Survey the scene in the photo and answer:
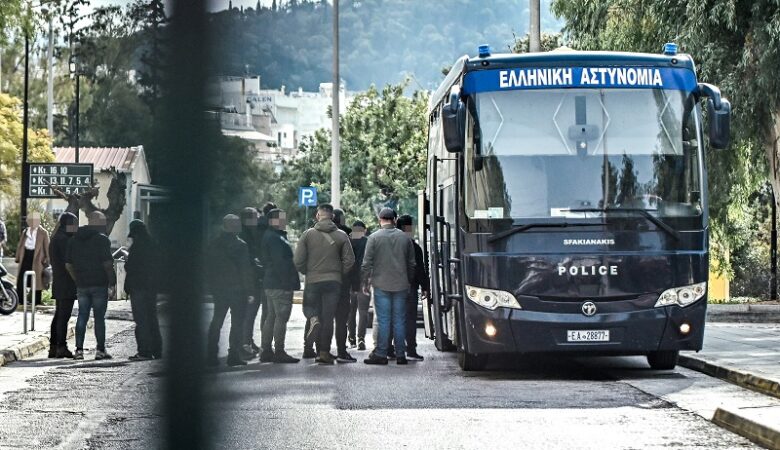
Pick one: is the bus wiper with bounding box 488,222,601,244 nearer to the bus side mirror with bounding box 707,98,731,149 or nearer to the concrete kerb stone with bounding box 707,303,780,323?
the bus side mirror with bounding box 707,98,731,149

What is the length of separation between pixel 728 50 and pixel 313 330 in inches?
482

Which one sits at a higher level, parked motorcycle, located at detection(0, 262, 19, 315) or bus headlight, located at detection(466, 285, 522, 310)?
bus headlight, located at detection(466, 285, 522, 310)

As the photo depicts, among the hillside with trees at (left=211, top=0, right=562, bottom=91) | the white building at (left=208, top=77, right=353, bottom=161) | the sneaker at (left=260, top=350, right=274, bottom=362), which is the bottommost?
the sneaker at (left=260, top=350, right=274, bottom=362)

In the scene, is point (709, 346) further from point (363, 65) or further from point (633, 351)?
point (363, 65)

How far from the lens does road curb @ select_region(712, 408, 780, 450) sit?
9.06 m

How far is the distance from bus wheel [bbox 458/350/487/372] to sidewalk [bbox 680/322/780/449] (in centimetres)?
236

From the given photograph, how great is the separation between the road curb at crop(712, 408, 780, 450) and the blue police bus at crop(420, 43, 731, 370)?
9.85ft

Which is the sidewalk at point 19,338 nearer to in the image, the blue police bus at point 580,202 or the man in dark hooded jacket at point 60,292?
the man in dark hooded jacket at point 60,292

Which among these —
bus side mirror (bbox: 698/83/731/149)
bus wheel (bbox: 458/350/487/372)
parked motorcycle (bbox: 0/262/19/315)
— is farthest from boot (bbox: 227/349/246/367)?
parked motorcycle (bbox: 0/262/19/315)

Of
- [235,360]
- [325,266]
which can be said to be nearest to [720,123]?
[325,266]

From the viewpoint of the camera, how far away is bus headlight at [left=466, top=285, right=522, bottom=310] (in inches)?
526

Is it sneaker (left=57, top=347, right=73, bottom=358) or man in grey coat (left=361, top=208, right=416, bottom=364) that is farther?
sneaker (left=57, top=347, right=73, bottom=358)

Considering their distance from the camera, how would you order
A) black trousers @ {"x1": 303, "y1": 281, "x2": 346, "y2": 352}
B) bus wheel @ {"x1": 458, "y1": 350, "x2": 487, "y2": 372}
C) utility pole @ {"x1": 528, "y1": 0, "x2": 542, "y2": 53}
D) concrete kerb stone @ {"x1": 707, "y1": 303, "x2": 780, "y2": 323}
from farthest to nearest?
utility pole @ {"x1": 528, "y1": 0, "x2": 542, "y2": 53} → concrete kerb stone @ {"x1": 707, "y1": 303, "x2": 780, "y2": 323} → black trousers @ {"x1": 303, "y1": 281, "x2": 346, "y2": 352} → bus wheel @ {"x1": 458, "y1": 350, "x2": 487, "y2": 372}

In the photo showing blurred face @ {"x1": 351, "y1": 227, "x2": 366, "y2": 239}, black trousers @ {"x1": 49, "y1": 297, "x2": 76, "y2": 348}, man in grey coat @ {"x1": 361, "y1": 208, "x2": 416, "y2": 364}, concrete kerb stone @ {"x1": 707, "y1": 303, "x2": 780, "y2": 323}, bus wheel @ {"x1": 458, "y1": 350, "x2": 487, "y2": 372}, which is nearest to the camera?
bus wheel @ {"x1": 458, "y1": 350, "x2": 487, "y2": 372}
